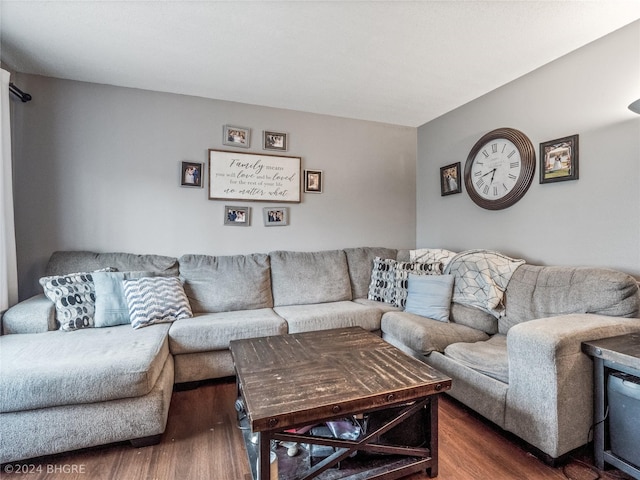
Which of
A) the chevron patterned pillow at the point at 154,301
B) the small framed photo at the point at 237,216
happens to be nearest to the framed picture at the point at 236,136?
the small framed photo at the point at 237,216

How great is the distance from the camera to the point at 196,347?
2.07 meters

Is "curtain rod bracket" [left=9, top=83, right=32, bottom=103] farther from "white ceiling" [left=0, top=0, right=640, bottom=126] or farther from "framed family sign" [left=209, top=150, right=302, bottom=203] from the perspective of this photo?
"framed family sign" [left=209, top=150, right=302, bottom=203]

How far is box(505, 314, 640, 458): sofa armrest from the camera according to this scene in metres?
1.39

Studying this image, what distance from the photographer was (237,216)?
9.77 ft

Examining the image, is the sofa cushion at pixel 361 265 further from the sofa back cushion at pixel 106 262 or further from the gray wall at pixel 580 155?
the sofa back cushion at pixel 106 262

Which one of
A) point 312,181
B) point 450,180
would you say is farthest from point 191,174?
point 450,180

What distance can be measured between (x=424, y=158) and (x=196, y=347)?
300 centimetres

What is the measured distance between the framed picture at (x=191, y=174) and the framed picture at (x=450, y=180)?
7.91 ft

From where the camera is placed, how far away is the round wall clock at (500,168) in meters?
2.44

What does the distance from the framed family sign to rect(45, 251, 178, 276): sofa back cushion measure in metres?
0.72

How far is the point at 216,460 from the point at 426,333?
4.56 feet

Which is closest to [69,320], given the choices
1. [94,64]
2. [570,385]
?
[94,64]

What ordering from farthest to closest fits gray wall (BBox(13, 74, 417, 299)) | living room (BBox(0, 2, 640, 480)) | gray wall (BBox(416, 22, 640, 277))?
1. gray wall (BBox(13, 74, 417, 299))
2. living room (BBox(0, 2, 640, 480))
3. gray wall (BBox(416, 22, 640, 277))

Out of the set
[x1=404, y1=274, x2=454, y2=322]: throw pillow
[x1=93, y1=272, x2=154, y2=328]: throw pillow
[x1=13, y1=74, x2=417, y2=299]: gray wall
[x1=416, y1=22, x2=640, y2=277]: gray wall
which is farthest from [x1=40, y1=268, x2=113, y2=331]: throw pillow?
[x1=416, y1=22, x2=640, y2=277]: gray wall
